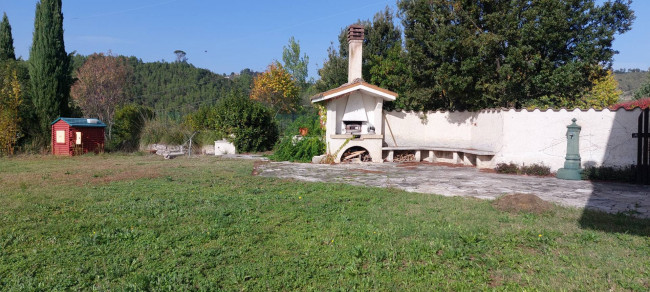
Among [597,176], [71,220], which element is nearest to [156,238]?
[71,220]

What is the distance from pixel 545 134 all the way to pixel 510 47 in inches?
111

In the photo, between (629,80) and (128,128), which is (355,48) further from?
(629,80)

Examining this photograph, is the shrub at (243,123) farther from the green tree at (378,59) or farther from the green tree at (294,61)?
the green tree at (294,61)

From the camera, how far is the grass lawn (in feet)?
11.9

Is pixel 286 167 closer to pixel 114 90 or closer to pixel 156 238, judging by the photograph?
pixel 156 238

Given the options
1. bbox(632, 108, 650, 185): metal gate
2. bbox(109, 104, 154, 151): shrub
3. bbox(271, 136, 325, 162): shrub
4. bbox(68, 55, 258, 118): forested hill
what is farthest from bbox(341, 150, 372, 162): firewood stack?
bbox(68, 55, 258, 118): forested hill

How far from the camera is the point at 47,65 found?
1705cm

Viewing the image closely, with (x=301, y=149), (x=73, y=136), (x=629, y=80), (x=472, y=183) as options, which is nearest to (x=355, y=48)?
(x=301, y=149)

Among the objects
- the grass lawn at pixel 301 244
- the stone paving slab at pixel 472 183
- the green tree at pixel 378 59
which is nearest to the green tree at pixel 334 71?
the green tree at pixel 378 59

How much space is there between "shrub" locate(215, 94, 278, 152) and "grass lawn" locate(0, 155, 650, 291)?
10255mm

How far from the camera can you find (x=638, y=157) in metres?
→ 9.40

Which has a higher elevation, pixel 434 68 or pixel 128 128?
pixel 434 68

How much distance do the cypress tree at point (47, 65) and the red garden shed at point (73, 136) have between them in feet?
4.31

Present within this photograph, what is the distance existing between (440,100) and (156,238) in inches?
519
